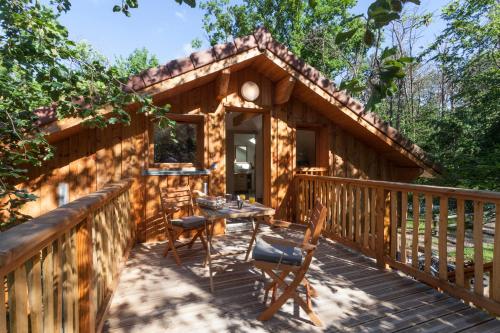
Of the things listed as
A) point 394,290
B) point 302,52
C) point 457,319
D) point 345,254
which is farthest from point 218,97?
point 302,52

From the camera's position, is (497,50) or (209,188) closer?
(209,188)

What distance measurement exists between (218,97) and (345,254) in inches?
134

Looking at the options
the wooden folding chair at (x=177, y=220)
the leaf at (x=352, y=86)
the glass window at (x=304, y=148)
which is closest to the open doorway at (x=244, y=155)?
the glass window at (x=304, y=148)

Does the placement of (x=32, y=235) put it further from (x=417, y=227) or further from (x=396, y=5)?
(x=417, y=227)

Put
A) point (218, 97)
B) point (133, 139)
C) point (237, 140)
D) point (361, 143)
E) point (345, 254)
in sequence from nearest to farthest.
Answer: point (345, 254) < point (133, 139) < point (218, 97) < point (361, 143) < point (237, 140)

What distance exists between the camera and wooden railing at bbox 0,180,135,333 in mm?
1025

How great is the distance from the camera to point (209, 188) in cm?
512

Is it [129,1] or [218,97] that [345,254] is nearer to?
[218,97]

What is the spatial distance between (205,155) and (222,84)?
1292 mm

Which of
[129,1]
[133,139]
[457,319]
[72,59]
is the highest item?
[129,1]

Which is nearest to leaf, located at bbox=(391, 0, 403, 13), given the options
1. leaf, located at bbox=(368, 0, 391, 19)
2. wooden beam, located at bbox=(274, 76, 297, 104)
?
leaf, located at bbox=(368, 0, 391, 19)

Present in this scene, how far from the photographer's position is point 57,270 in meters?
1.46

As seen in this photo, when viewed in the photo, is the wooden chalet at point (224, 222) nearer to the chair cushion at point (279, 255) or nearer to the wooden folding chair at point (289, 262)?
the wooden folding chair at point (289, 262)

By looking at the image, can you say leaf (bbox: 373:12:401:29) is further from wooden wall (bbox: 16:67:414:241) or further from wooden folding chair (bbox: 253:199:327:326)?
wooden wall (bbox: 16:67:414:241)
